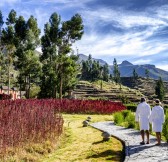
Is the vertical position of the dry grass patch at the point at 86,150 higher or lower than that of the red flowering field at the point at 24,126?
lower

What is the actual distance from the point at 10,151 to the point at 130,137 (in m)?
6.34

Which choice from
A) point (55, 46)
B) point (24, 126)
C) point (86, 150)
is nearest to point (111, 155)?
point (86, 150)

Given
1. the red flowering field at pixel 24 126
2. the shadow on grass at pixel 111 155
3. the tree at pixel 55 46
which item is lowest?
the shadow on grass at pixel 111 155

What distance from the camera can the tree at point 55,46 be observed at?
56.5 metres

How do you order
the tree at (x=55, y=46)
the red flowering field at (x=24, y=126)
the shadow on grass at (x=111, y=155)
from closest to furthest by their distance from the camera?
the red flowering field at (x=24, y=126), the shadow on grass at (x=111, y=155), the tree at (x=55, y=46)

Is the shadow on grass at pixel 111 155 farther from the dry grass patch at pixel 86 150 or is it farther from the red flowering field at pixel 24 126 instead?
the red flowering field at pixel 24 126

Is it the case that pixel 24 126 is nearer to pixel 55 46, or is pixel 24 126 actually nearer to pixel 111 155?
pixel 111 155

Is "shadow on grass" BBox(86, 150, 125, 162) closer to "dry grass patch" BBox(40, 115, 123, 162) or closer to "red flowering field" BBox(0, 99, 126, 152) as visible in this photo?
"dry grass patch" BBox(40, 115, 123, 162)

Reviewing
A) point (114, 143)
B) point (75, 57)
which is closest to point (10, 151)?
point (114, 143)

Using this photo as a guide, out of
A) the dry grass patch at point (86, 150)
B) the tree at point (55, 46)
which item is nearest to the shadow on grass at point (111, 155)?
the dry grass patch at point (86, 150)

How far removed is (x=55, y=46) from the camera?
2362 inches

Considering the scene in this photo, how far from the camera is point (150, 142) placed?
1309 cm

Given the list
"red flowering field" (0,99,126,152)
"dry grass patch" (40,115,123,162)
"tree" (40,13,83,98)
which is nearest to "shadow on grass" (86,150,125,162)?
"dry grass patch" (40,115,123,162)

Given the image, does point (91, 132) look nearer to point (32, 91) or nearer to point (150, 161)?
point (150, 161)
